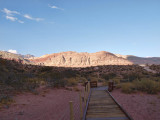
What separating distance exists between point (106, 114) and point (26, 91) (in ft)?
24.9

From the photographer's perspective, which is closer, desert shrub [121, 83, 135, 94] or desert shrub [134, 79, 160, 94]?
desert shrub [134, 79, 160, 94]

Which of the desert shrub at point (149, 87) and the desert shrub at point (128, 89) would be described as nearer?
the desert shrub at point (149, 87)

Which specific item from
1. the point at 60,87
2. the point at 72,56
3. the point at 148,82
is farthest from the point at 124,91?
the point at 72,56

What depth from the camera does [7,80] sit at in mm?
12633

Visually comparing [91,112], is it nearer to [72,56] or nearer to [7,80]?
[7,80]

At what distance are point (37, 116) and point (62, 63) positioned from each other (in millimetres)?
75951

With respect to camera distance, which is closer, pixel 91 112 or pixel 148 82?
pixel 91 112

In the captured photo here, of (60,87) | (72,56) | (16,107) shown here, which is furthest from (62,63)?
(16,107)

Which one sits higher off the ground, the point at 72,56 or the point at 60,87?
the point at 72,56

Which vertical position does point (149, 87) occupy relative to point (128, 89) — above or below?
above

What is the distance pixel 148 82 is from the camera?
12953mm

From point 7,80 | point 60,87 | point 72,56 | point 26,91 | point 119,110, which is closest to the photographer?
point 119,110

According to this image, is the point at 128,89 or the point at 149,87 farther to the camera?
the point at 128,89

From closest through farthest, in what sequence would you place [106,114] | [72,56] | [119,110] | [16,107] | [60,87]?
Result: [106,114] → [119,110] → [16,107] → [60,87] → [72,56]
